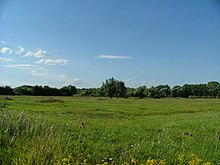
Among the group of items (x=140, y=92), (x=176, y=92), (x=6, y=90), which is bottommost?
(x=6, y=90)

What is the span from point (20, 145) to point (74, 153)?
3.35 feet

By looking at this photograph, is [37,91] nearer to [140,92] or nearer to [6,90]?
[6,90]

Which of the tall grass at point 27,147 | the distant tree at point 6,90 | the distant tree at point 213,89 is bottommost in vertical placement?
the tall grass at point 27,147

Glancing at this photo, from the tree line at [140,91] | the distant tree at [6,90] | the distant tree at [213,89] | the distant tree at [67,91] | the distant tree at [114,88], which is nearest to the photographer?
the distant tree at [6,90]

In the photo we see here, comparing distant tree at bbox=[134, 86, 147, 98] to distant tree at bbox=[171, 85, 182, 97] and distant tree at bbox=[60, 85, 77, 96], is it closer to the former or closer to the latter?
distant tree at bbox=[171, 85, 182, 97]

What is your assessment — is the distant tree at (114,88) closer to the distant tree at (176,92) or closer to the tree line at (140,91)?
the tree line at (140,91)

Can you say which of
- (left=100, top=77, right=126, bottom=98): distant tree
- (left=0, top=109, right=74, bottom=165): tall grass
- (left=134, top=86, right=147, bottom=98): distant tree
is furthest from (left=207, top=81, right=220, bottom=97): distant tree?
(left=0, top=109, right=74, bottom=165): tall grass

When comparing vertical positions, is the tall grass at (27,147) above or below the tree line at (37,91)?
below

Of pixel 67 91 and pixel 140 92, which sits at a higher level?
pixel 140 92

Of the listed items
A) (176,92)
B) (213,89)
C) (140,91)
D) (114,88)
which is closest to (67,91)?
(114,88)

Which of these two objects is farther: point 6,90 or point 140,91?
point 140,91

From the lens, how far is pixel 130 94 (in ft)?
331

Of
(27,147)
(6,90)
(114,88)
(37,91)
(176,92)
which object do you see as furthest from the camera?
(176,92)

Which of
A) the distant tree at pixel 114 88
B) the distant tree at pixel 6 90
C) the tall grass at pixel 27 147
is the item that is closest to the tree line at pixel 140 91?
the distant tree at pixel 114 88
